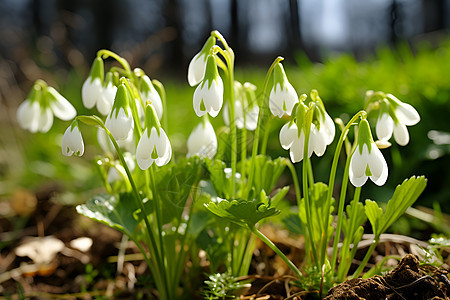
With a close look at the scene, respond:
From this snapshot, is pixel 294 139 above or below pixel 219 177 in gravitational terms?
above

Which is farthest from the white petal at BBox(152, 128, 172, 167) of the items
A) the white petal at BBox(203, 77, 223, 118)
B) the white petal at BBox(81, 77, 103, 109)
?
the white petal at BBox(81, 77, 103, 109)

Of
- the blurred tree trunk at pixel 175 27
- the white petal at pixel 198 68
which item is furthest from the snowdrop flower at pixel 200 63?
the blurred tree trunk at pixel 175 27

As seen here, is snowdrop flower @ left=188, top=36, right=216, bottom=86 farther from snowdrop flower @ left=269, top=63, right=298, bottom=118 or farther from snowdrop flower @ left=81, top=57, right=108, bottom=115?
snowdrop flower @ left=81, top=57, right=108, bottom=115

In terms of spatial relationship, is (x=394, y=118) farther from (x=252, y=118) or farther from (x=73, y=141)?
(x=73, y=141)

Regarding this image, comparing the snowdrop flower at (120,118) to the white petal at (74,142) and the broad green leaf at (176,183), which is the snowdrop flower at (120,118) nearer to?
the white petal at (74,142)

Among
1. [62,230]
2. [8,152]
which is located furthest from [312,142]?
[8,152]

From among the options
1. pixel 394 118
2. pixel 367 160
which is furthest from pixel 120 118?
pixel 394 118
